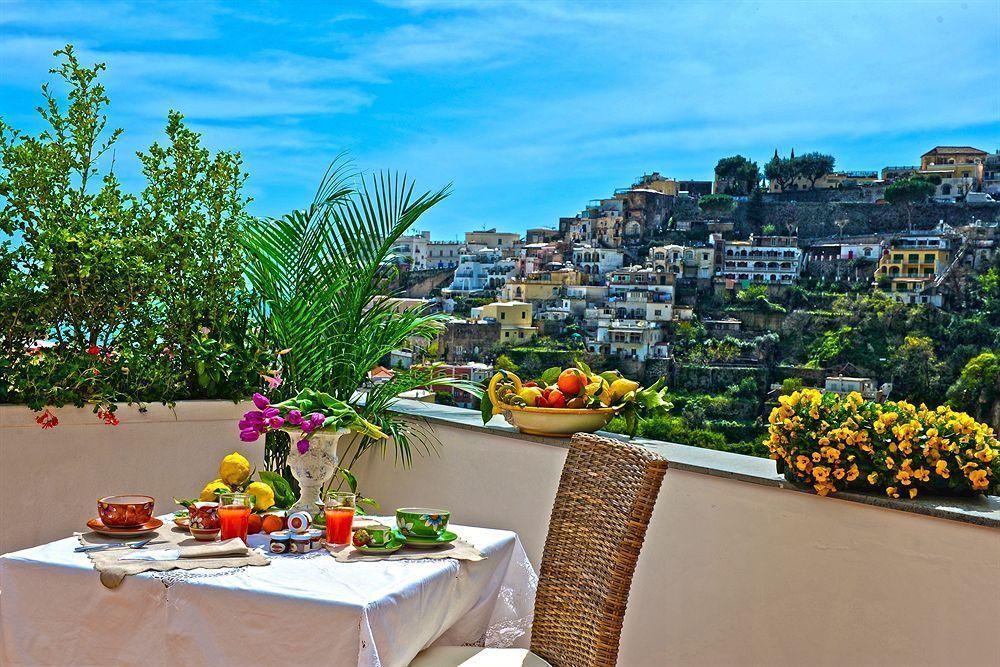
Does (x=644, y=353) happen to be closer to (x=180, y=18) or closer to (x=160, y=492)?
(x=180, y=18)

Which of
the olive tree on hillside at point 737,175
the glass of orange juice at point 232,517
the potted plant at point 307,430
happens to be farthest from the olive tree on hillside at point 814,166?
the glass of orange juice at point 232,517

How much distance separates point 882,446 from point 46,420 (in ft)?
7.24

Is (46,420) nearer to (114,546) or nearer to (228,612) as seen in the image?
(114,546)

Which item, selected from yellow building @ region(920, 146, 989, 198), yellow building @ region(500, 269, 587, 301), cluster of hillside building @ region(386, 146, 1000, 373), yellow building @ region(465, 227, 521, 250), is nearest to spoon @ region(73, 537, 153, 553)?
cluster of hillside building @ region(386, 146, 1000, 373)

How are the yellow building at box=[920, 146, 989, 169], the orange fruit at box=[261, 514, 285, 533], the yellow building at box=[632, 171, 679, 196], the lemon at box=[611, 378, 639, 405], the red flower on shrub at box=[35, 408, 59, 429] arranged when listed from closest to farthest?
→ 1. the orange fruit at box=[261, 514, 285, 533]
2. the red flower on shrub at box=[35, 408, 59, 429]
3. the lemon at box=[611, 378, 639, 405]
4. the yellow building at box=[920, 146, 989, 169]
5. the yellow building at box=[632, 171, 679, 196]

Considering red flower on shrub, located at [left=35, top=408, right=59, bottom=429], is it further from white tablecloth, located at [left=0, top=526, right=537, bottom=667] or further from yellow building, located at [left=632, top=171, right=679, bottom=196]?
yellow building, located at [left=632, top=171, right=679, bottom=196]

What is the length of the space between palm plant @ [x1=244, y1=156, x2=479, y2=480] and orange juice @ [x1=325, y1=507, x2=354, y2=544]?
1.38 meters

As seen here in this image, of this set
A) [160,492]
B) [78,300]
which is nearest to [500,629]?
[160,492]

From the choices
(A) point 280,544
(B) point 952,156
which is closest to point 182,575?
(A) point 280,544

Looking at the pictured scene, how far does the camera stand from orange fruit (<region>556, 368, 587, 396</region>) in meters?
2.83

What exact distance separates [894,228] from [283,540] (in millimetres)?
18439

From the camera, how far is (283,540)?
166 cm

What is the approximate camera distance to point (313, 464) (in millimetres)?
1838

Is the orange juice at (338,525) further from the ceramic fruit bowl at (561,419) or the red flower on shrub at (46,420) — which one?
the red flower on shrub at (46,420)
